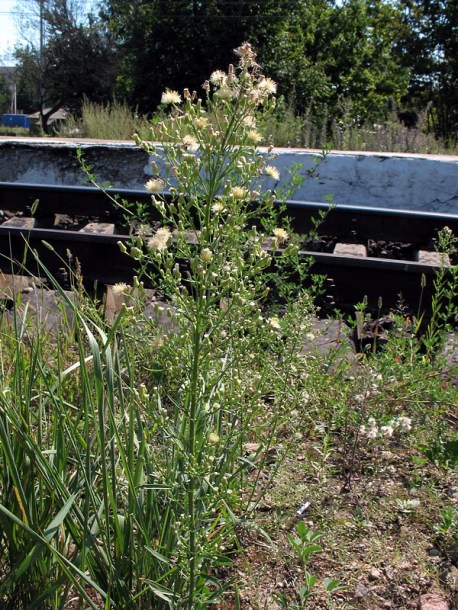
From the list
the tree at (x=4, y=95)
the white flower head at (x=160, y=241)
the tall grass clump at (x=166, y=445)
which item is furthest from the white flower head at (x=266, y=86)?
the tree at (x=4, y=95)

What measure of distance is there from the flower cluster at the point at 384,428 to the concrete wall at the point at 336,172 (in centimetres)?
441

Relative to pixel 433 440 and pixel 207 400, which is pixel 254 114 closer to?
pixel 207 400

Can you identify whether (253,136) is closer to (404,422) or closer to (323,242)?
(404,422)

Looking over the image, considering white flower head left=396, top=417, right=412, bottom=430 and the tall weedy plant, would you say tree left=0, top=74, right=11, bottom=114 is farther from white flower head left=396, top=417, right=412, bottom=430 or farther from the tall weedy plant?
the tall weedy plant

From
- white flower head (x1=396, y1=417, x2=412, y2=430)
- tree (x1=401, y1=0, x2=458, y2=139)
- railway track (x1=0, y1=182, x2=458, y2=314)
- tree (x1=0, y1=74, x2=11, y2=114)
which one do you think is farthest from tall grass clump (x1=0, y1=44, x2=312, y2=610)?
tree (x1=0, y1=74, x2=11, y2=114)

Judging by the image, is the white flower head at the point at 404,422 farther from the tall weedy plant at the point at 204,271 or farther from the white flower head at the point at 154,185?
the white flower head at the point at 154,185

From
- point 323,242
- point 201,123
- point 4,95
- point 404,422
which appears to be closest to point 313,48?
point 323,242

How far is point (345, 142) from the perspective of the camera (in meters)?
10.4

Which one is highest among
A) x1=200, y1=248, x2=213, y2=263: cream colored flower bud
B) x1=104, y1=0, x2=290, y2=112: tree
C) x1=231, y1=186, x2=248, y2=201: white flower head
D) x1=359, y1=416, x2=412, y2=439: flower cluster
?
x1=104, y1=0, x2=290, y2=112: tree

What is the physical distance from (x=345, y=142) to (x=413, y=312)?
625 cm

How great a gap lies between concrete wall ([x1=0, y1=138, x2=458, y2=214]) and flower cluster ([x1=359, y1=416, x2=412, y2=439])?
4414mm

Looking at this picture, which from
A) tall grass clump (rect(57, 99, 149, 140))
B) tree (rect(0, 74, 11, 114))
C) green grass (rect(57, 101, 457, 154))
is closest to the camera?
green grass (rect(57, 101, 457, 154))

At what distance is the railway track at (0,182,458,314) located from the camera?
477cm

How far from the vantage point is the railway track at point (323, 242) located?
4766 mm
